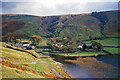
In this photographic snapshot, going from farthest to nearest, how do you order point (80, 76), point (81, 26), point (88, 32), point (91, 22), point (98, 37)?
1. point (91, 22)
2. point (81, 26)
3. point (88, 32)
4. point (98, 37)
5. point (80, 76)

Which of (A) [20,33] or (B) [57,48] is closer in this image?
(B) [57,48]

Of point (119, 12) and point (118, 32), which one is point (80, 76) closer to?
point (118, 32)

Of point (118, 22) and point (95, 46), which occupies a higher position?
point (118, 22)

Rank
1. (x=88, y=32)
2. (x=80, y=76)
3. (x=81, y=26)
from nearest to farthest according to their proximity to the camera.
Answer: (x=80, y=76), (x=88, y=32), (x=81, y=26)

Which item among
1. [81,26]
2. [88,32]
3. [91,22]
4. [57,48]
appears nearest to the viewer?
[57,48]

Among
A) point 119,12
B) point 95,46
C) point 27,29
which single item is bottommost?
point 95,46

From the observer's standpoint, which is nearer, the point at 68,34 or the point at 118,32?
the point at 118,32

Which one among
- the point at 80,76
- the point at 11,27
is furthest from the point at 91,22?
the point at 80,76

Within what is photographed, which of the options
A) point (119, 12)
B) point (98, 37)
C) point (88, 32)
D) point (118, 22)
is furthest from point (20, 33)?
point (119, 12)

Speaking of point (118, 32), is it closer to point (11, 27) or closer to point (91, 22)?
point (91, 22)
